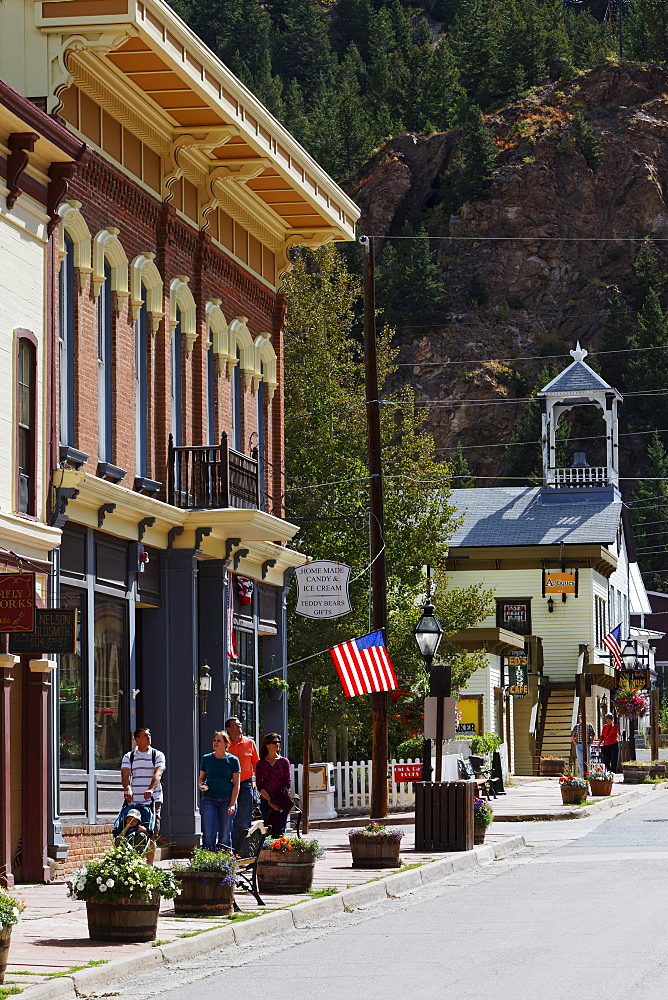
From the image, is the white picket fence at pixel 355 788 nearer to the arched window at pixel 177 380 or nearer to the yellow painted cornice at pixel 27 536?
the arched window at pixel 177 380

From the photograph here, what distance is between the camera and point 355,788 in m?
32.5

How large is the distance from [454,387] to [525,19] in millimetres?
42797

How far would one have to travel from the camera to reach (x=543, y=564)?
187ft

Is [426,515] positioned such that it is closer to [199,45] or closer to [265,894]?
[199,45]

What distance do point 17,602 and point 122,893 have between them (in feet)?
13.5

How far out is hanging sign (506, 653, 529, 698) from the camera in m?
49.2

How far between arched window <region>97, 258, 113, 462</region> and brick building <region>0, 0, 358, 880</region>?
0.09ft

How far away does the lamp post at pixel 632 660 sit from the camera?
178ft

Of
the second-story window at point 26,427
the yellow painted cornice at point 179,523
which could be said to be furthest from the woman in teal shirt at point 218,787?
the yellow painted cornice at point 179,523

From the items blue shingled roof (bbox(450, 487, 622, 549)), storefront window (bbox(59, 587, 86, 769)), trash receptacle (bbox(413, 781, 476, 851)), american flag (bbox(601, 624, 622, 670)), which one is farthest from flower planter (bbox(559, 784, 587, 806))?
blue shingled roof (bbox(450, 487, 622, 549))

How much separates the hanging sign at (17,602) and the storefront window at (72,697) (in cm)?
315

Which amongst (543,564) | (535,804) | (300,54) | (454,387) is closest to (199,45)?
(535,804)

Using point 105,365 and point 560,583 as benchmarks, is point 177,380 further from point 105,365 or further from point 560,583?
point 560,583

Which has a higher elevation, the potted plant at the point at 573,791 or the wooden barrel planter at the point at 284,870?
the wooden barrel planter at the point at 284,870
